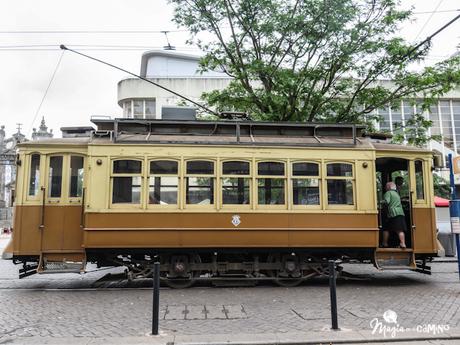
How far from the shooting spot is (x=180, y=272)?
9.38 meters

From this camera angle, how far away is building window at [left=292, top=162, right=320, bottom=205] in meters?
9.56

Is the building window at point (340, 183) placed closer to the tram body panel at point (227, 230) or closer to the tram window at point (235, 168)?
the tram body panel at point (227, 230)

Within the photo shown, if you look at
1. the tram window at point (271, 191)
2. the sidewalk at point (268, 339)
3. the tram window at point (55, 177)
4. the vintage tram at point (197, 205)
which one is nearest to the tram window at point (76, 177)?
the vintage tram at point (197, 205)

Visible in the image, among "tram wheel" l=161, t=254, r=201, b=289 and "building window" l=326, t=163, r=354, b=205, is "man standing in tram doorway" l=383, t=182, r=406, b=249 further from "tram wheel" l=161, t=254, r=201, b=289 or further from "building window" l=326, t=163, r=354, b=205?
"tram wheel" l=161, t=254, r=201, b=289

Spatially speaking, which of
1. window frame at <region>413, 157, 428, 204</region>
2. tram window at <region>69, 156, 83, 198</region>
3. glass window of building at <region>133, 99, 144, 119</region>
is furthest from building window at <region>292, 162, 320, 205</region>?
glass window of building at <region>133, 99, 144, 119</region>

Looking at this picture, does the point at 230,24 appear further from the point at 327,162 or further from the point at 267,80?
the point at 327,162

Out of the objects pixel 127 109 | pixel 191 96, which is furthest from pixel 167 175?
pixel 127 109

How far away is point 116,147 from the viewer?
30.5ft

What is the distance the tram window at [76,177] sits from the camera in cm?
945

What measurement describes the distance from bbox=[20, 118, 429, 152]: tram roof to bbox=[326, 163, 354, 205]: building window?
0.50 metres

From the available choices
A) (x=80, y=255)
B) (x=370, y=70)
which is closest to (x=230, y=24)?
(x=370, y=70)

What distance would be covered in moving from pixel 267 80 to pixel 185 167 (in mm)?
6311

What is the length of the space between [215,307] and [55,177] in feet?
15.3

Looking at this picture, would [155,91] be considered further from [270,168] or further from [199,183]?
[270,168]
